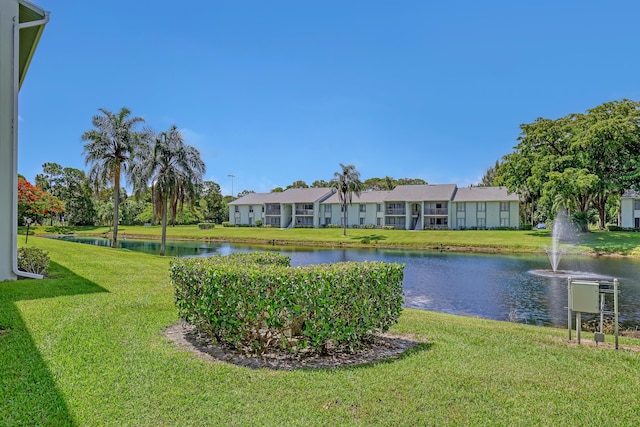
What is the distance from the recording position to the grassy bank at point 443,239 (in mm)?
36938

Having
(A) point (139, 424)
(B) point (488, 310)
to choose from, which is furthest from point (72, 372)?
(B) point (488, 310)

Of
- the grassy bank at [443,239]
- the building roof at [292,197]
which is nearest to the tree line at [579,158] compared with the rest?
the grassy bank at [443,239]

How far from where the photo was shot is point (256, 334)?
216 inches

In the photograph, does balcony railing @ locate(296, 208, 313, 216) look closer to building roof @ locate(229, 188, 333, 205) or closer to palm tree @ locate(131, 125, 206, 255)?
building roof @ locate(229, 188, 333, 205)

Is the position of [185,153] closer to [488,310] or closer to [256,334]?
[488,310]

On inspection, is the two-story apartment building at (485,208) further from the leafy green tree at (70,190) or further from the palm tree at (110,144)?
the leafy green tree at (70,190)

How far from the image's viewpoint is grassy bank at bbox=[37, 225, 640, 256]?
1454 inches

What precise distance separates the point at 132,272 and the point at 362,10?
1369 cm

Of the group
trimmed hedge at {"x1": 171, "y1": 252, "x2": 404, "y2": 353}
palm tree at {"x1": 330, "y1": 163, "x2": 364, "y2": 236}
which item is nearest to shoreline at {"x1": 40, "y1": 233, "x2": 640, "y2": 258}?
palm tree at {"x1": 330, "y1": 163, "x2": 364, "y2": 236}

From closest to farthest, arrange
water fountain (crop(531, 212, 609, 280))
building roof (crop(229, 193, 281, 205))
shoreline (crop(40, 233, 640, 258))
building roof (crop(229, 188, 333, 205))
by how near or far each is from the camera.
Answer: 1. water fountain (crop(531, 212, 609, 280))
2. shoreline (crop(40, 233, 640, 258))
3. building roof (crop(229, 188, 333, 205))
4. building roof (crop(229, 193, 281, 205))

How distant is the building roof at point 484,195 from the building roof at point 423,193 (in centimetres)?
137

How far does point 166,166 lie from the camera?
29.7m

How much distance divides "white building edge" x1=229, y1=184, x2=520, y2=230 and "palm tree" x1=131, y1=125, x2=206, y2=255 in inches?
1459

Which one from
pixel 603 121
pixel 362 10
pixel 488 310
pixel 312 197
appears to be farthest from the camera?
pixel 312 197
